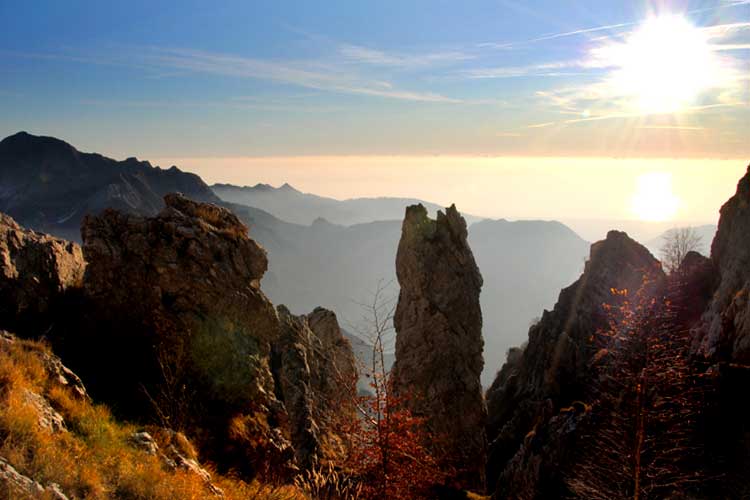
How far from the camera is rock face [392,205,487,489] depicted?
120 feet

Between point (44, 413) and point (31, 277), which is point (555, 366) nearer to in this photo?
point (31, 277)

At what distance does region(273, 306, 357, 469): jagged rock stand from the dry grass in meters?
11.2

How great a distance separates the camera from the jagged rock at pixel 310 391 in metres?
25.0

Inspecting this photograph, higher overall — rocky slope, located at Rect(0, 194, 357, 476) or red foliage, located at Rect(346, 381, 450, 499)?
rocky slope, located at Rect(0, 194, 357, 476)

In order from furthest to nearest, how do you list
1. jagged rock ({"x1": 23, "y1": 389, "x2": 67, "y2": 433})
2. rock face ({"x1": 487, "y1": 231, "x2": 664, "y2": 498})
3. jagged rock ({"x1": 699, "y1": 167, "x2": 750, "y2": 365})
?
rock face ({"x1": 487, "y1": 231, "x2": 664, "y2": 498}), jagged rock ({"x1": 699, "y1": 167, "x2": 750, "y2": 365}), jagged rock ({"x1": 23, "y1": 389, "x2": 67, "y2": 433})

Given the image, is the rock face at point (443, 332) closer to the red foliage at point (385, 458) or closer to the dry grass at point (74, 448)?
the red foliage at point (385, 458)

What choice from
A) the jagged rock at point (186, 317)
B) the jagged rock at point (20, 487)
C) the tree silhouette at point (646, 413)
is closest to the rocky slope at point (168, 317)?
the jagged rock at point (186, 317)

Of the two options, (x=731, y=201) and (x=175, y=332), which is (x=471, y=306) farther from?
(x=175, y=332)

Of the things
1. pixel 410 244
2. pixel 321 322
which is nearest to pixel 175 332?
pixel 410 244

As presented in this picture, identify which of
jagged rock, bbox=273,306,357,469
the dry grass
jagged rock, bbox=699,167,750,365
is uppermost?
jagged rock, bbox=699,167,750,365

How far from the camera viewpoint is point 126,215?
16734mm

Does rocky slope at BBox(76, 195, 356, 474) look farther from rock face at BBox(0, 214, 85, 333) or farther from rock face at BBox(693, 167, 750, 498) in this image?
rock face at BBox(693, 167, 750, 498)

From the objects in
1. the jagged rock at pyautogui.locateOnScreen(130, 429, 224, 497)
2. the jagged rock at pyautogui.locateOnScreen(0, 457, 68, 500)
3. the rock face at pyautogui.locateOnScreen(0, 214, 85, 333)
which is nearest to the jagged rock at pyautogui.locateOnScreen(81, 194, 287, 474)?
the rock face at pyautogui.locateOnScreen(0, 214, 85, 333)

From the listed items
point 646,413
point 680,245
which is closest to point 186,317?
point 646,413
